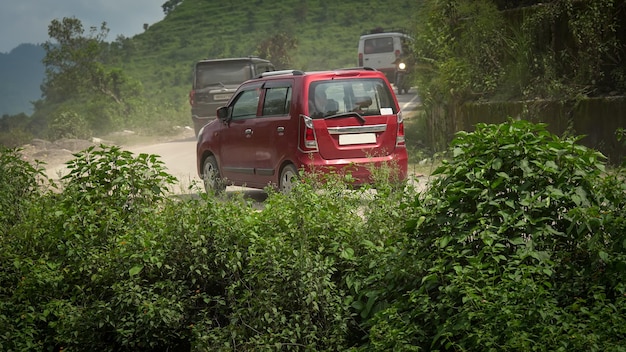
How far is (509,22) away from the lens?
18062mm

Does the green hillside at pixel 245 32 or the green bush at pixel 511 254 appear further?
the green hillside at pixel 245 32

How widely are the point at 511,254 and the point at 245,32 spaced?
78.9 meters

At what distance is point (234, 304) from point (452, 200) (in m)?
1.81

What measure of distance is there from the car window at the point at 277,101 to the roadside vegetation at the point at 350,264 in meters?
4.30

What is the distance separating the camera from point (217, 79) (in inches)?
1017

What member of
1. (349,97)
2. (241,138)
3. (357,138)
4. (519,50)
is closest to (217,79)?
(519,50)

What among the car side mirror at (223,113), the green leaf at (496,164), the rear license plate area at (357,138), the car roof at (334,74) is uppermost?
the car roof at (334,74)

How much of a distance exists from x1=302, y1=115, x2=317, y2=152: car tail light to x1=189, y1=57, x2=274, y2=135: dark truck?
43.3 ft

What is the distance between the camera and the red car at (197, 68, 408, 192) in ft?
40.6

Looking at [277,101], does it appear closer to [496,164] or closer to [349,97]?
[349,97]

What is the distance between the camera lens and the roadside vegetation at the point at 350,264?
20.2ft

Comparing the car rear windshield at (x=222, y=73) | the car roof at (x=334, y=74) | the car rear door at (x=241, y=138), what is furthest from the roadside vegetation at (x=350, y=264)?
the car rear windshield at (x=222, y=73)

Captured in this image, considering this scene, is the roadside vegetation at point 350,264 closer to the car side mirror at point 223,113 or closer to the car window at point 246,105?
the car window at point 246,105

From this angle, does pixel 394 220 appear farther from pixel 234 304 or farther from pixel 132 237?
pixel 132 237
